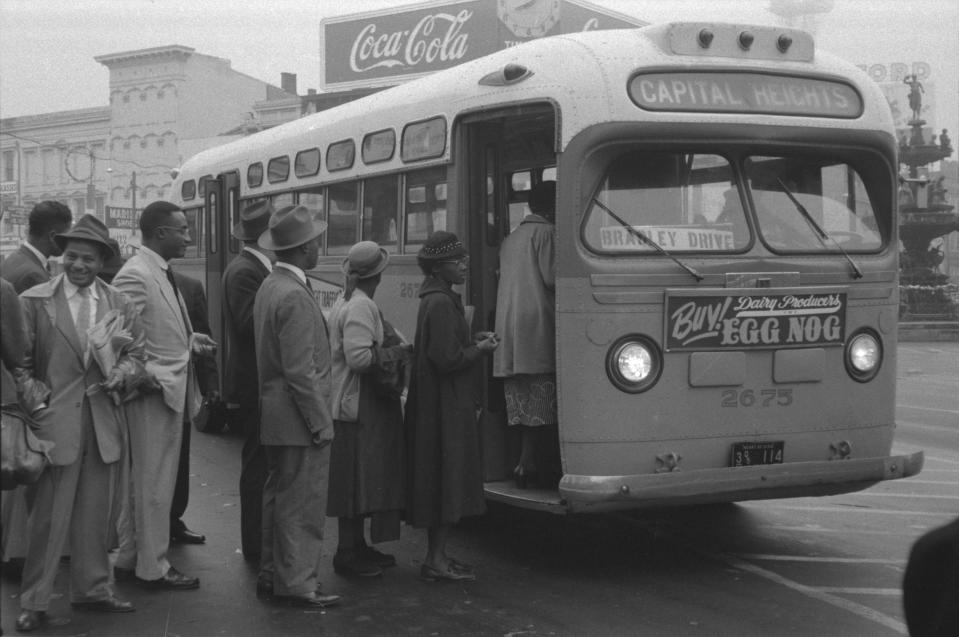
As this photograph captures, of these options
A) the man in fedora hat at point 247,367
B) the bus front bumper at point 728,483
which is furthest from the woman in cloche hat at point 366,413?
the bus front bumper at point 728,483

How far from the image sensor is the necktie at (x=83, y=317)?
20.0 ft

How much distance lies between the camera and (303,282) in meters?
6.58

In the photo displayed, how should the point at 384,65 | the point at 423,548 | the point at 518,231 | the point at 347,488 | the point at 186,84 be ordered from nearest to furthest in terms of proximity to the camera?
1. the point at 347,488
2. the point at 518,231
3. the point at 423,548
4. the point at 384,65
5. the point at 186,84

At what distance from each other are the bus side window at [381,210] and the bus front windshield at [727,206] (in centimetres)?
239

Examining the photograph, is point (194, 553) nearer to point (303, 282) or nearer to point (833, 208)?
point (303, 282)

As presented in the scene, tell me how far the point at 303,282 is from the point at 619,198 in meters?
1.89

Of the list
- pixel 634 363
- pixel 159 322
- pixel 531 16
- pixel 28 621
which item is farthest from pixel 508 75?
pixel 531 16

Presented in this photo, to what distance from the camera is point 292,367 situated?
20.8 ft

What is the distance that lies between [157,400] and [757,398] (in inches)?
131

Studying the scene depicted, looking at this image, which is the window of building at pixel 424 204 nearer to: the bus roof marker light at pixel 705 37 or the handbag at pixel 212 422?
the bus roof marker light at pixel 705 37

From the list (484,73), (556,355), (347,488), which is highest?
(484,73)

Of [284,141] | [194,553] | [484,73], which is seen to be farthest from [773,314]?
[284,141]

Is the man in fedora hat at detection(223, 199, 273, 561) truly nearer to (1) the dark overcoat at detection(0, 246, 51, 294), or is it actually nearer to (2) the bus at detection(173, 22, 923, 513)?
Result: (1) the dark overcoat at detection(0, 246, 51, 294)

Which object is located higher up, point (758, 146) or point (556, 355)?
point (758, 146)
